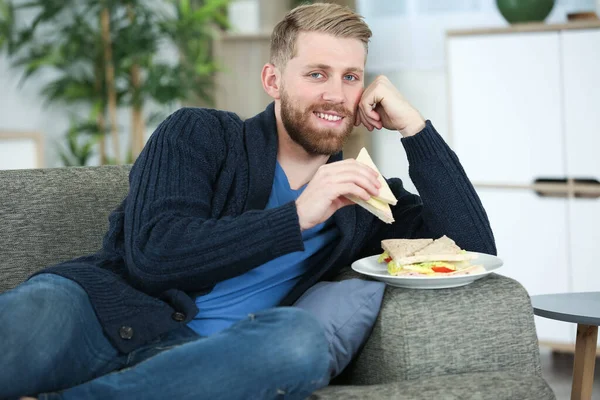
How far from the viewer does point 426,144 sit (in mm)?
2100

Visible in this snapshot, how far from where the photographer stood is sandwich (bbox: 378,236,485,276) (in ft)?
5.90

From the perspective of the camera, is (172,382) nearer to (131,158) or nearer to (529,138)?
(529,138)

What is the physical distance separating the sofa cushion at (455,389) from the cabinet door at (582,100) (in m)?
2.02

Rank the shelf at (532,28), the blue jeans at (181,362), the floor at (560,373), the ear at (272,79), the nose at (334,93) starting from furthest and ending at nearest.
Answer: the shelf at (532,28) → the floor at (560,373) → the ear at (272,79) → the nose at (334,93) → the blue jeans at (181,362)

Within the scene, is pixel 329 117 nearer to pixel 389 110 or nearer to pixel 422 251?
pixel 389 110

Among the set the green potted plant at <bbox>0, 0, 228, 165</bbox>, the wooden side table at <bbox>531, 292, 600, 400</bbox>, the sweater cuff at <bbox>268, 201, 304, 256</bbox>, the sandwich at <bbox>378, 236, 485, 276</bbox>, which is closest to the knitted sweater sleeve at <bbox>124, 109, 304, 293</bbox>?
the sweater cuff at <bbox>268, 201, 304, 256</bbox>

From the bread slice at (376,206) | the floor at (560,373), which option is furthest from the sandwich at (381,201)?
the floor at (560,373)

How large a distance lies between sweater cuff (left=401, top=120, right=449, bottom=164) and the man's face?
158mm

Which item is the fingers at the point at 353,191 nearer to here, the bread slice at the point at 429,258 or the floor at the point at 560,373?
the bread slice at the point at 429,258

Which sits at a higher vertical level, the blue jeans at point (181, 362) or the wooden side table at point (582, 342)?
the blue jeans at point (181, 362)

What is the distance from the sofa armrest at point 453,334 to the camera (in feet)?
5.63

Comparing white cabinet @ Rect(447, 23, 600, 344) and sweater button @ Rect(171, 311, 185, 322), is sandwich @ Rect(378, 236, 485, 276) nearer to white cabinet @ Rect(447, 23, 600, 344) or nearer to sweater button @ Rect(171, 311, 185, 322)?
sweater button @ Rect(171, 311, 185, 322)

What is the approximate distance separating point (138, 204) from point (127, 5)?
3.13 meters

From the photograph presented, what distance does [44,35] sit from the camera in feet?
15.1
